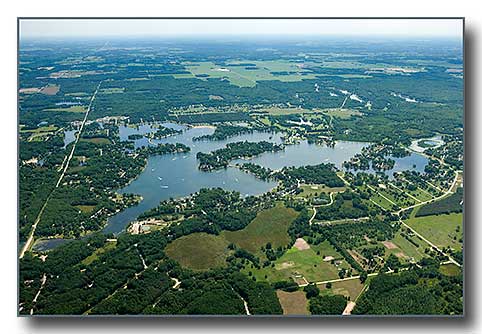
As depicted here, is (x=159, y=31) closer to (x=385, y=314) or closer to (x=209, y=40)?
(x=209, y=40)

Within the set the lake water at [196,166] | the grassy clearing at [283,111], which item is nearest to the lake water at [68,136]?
the lake water at [196,166]

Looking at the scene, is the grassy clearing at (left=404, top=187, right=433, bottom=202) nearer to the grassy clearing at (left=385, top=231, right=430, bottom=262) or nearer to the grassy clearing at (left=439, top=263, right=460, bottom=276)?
the grassy clearing at (left=385, top=231, right=430, bottom=262)

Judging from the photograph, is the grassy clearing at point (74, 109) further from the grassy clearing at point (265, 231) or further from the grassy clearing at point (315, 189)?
the grassy clearing at point (315, 189)

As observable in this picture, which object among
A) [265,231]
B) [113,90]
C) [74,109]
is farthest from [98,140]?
[265,231]

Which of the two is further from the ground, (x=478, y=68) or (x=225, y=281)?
(x=478, y=68)

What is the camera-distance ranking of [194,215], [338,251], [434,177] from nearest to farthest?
[338,251] → [194,215] → [434,177]

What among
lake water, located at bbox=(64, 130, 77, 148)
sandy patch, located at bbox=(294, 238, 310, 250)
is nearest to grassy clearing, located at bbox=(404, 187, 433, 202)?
sandy patch, located at bbox=(294, 238, 310, 250)
